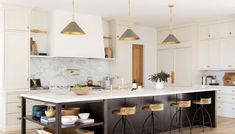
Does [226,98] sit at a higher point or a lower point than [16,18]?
lower

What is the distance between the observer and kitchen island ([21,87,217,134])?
3.98 metres

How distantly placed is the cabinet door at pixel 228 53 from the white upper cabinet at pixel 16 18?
5.55 meters

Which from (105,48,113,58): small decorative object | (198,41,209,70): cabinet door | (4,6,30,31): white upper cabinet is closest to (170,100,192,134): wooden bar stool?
(198,41,209,70): cabinet door

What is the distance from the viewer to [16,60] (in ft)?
21.1

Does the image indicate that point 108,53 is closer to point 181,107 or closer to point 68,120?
point 181,107

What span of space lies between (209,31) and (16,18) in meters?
5.61

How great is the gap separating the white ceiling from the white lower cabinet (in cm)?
217

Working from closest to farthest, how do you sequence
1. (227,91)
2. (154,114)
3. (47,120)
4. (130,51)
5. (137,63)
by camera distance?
(47,120) < (154,114) < (227,91) < (130,51) < (137,63)

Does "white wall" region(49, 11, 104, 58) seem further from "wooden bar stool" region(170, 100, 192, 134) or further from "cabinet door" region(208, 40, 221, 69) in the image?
"cabinet door" region(208, 40, 221, 69)

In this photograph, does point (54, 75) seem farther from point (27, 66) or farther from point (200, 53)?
point (200, 53)

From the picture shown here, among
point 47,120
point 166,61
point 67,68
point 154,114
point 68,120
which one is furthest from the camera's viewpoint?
point 166,61

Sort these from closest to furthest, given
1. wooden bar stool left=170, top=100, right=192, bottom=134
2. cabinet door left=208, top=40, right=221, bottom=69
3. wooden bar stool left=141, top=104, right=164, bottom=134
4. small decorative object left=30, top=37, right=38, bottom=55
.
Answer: wooden bar stool left=141, top=104, right=164, bottom=134, wooden bar stool left=170, top=100, right=192, bottom=134, small decorative object left=30, top=37, right=38, bottom=55, cabinet door left=208, top=40, right=221, bottom=69

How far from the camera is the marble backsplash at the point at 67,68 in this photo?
7.15 m

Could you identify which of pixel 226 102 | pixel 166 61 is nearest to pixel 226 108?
pixel 226 102
